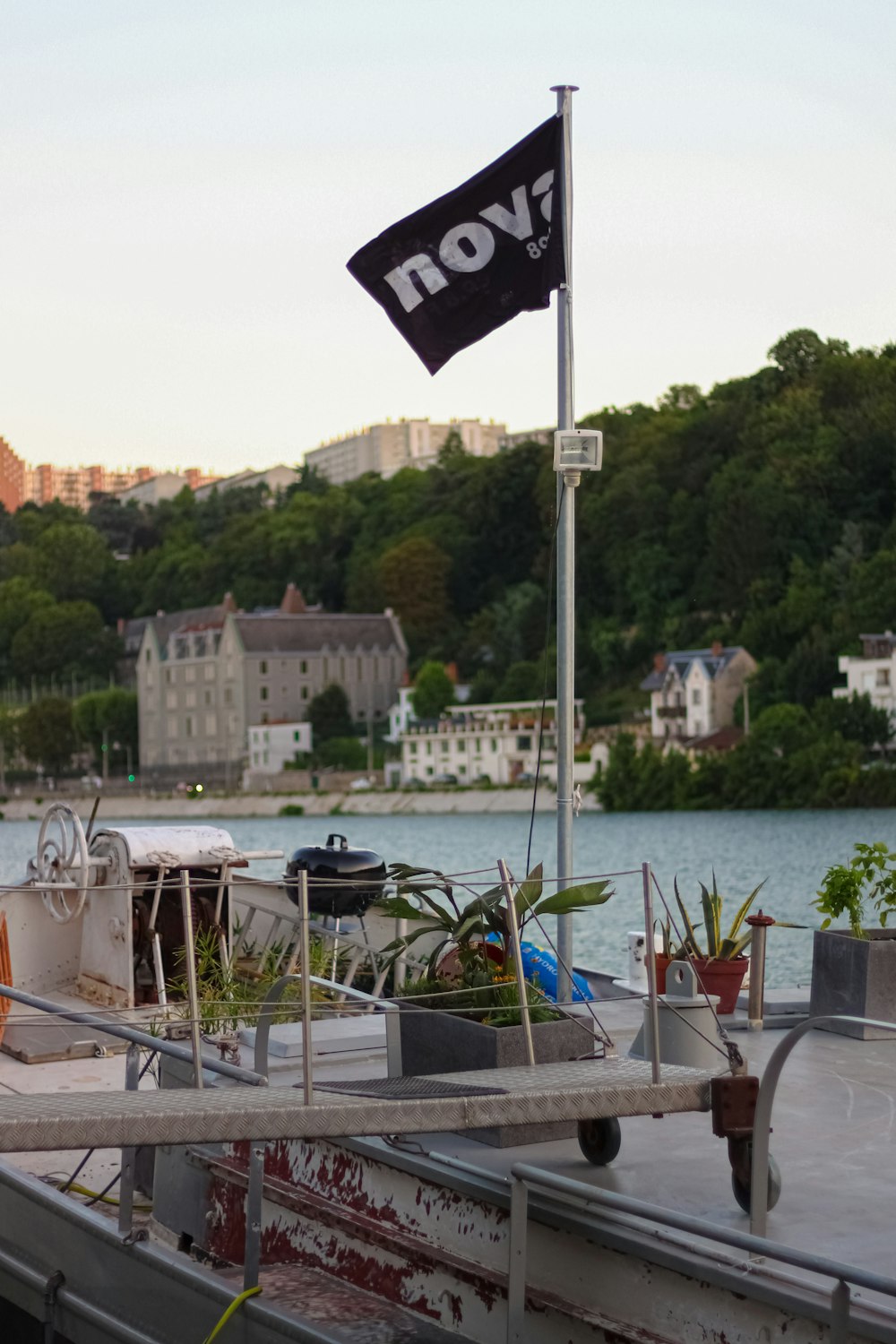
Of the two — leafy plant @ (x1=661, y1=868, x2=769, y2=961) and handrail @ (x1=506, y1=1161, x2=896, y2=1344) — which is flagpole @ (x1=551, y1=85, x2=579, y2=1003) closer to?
leafy plant @ (x1=661, y1=868, x2=769, y2=961)

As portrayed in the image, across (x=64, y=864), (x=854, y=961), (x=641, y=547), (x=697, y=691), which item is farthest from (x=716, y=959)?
(x=641, y=547)

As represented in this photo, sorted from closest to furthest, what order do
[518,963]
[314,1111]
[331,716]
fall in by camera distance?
1. [314,1111]
2. [518,963]
3. [331,716]

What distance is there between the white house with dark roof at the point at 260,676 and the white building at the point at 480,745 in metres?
20.4

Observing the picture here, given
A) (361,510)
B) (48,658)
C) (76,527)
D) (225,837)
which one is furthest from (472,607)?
(225,837)

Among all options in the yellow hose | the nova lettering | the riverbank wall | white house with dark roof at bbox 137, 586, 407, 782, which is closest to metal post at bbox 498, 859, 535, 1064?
the yellow hose

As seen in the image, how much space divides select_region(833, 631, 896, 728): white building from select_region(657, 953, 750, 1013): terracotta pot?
100368mm

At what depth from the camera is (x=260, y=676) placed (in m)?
156

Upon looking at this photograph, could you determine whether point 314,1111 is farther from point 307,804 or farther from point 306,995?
point 307,804

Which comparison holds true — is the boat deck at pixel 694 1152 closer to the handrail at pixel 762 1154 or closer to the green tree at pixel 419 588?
the handrail at pixel 762 1154

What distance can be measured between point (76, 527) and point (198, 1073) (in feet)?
647

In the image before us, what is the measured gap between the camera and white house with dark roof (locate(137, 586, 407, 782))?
6142 inches

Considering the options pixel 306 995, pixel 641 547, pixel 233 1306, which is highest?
pixel 641 547

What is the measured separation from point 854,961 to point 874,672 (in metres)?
104

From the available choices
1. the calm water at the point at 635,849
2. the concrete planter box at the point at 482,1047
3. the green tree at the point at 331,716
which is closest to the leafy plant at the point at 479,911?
the concrete planter box at the point at 482,1047
